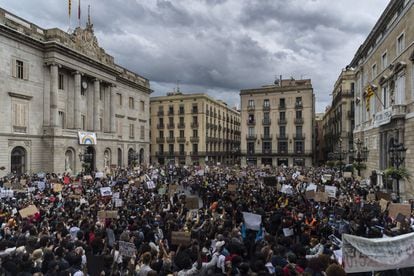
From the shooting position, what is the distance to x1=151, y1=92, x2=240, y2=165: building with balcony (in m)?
59.3

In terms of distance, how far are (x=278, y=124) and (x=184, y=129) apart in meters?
18.6

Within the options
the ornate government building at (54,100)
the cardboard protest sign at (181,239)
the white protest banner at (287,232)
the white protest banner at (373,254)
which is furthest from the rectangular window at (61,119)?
the white protest banner at (373,254)

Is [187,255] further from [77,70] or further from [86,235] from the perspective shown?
[77,70]

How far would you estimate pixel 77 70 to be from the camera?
34.4m

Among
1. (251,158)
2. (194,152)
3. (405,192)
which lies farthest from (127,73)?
(405,192)

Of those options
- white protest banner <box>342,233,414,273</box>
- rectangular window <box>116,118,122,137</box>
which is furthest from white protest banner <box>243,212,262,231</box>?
rectangular window <box>116,118,122,137</box>

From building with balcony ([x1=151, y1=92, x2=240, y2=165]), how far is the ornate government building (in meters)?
18.0

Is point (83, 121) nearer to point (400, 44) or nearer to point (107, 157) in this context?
point (107, 157)

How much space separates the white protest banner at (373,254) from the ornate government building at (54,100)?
1121 inches

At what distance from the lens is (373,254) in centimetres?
505

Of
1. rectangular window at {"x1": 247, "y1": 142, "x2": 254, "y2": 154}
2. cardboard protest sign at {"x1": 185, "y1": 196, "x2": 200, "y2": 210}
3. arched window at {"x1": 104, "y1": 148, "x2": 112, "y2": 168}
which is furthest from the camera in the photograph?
rectangular window at {"x1": 247, "y1": 142, "x2": 254, "y2": 154}

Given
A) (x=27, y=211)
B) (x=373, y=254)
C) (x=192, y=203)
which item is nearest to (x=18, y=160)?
(x=27, y=211)

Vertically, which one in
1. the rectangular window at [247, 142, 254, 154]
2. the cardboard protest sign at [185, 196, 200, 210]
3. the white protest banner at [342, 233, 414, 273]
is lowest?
the cardboard protest sign at [185, 196, 200, 210]

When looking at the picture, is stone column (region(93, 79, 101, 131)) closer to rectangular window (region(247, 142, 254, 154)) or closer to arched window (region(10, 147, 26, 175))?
arched window (region(10, 147, 26, 175))
